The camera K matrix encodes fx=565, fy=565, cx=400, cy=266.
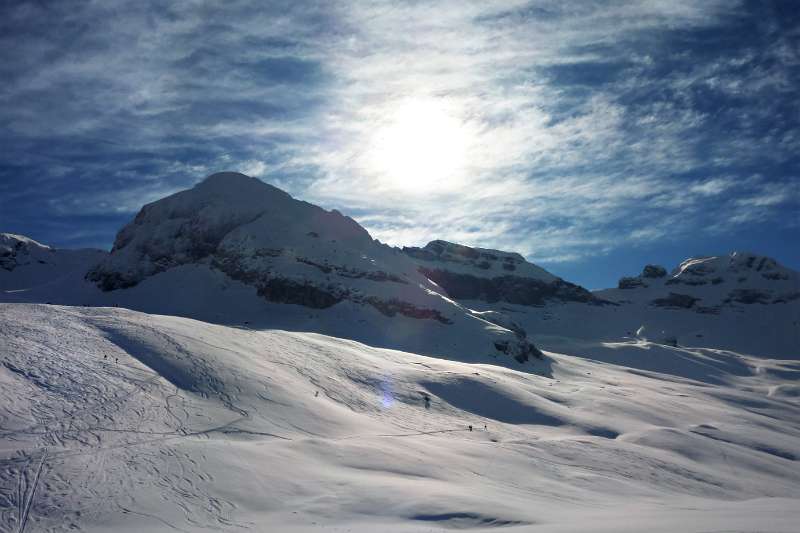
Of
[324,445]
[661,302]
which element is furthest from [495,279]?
[324,445]

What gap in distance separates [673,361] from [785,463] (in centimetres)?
5296

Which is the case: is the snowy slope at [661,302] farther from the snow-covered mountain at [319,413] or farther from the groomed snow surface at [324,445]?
the groomed snow surface at [324,445]

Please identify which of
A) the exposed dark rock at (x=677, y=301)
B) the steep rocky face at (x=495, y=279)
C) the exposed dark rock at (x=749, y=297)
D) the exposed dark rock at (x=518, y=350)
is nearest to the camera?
the exposed dark rock at (x=518, y=350)

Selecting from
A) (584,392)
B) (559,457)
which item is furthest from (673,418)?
(559,457)

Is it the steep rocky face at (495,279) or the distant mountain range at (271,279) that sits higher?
the steep rocky face at (495,279)

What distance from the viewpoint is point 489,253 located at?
150125 millimetres

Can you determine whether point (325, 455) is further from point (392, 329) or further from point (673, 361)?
point (673, 361)

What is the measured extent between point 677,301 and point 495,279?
42.7 meters

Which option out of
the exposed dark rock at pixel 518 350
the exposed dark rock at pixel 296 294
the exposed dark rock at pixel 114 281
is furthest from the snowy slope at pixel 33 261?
the exposed dark rock at pixel 518 350

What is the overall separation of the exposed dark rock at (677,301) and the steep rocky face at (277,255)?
8462cm

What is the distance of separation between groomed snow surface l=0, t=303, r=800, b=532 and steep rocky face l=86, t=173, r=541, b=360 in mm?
21667

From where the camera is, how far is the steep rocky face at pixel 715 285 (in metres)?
132

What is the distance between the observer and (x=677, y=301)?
132 m

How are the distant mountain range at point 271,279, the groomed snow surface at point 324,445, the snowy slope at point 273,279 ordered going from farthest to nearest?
the distant mountain range at point 271,279 < the snowy slope at point 273,279 < the groomed snow surface at point 324,445
